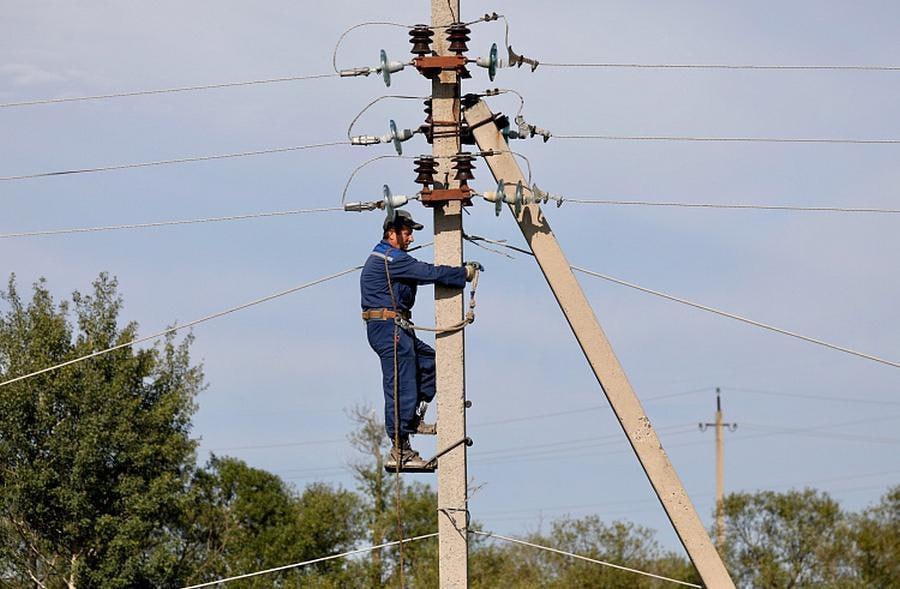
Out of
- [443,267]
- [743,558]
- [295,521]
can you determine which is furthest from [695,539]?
[295,521]

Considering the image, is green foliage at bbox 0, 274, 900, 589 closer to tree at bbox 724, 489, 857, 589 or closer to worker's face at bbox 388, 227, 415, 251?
tree at bbox 724, 489, 857, 589

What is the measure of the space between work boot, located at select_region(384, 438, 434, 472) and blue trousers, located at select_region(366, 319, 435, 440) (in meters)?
0.09

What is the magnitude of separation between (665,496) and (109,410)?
31254 millimetres

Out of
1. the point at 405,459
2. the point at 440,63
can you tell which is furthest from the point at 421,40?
the point at 405,459

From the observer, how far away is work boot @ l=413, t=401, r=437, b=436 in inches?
488

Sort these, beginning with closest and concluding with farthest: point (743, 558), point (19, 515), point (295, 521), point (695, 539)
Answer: point (695, 539) → point (19, 515) → point (743, 558) → point (295, 521)

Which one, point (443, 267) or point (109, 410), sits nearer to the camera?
point (443, 267)

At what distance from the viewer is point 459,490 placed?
12.1 metres

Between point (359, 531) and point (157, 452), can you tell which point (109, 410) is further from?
point (359, 531)

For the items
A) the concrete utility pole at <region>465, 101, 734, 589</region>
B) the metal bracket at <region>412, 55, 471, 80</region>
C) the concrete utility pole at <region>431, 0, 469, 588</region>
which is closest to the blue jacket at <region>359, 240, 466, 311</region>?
the concrete utility pole at <region>431, 0, 469, 588</region>

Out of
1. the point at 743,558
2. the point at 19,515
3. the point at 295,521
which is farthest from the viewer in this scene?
the point at 295,521

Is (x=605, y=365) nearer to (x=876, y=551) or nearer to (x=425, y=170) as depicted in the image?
(x=425, y=170)

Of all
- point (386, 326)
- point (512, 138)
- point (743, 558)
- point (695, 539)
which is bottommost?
point (695, 539)

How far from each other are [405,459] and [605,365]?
144 centimetres
